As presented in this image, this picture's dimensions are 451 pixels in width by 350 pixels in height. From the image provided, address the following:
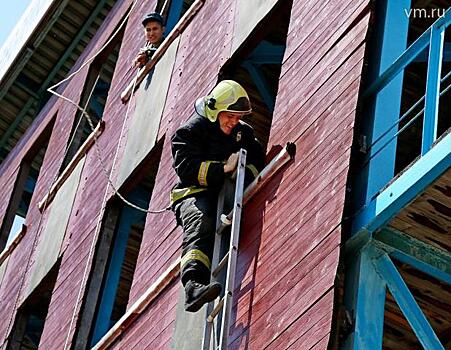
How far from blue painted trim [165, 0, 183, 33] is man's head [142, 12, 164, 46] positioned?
17.9 inches

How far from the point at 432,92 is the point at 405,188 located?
742 millimetres

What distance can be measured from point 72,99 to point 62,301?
5687mm

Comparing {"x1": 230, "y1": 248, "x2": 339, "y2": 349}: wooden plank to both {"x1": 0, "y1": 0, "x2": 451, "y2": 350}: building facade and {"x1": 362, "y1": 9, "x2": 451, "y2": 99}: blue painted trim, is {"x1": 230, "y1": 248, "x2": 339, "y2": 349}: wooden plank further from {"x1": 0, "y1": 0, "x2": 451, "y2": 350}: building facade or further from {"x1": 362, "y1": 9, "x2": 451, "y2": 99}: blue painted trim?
{"x1": 362, "y1": 9, "x2": 451, "y2": 99}: blue painted trim

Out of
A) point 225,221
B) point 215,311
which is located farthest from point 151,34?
point 215,311

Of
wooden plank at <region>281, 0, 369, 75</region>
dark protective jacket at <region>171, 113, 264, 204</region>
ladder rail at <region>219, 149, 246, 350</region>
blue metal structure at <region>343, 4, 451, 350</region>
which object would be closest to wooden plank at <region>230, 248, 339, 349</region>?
blue metal structure at <region>343, 4, 451, 350</region>

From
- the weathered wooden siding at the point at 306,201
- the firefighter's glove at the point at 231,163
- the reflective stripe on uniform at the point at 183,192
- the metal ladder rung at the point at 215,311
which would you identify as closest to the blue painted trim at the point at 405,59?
the weathered wooden siding at the point at 306,201

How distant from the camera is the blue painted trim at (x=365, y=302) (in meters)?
8.99

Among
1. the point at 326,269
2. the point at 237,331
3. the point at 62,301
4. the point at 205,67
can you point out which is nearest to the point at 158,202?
the point at 205,67

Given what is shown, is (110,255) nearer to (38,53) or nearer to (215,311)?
(215,311)

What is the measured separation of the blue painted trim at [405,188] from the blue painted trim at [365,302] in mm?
239

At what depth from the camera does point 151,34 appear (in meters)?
17.2

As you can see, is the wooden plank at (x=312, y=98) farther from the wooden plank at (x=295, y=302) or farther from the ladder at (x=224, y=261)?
the wooden plank at (x=295, y=302)

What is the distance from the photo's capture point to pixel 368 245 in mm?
9398

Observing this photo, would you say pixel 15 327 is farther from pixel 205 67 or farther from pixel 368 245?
pixel 368 245
